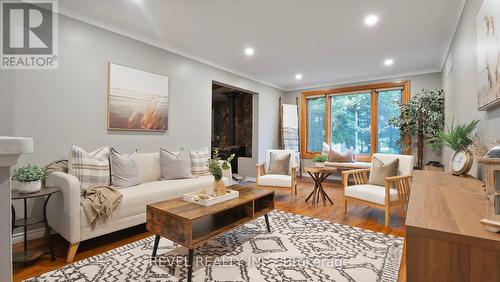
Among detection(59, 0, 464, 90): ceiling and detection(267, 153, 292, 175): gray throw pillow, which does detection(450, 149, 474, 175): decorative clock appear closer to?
detection(59, 0, 464, 90): ceiling

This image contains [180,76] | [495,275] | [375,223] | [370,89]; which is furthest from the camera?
[370,89]

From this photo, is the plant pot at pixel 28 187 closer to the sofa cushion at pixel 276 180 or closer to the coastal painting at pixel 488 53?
the sofa cushion at pixel 276 180

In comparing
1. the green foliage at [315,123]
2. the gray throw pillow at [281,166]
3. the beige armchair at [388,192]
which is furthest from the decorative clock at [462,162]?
the green foliage at [315,123]

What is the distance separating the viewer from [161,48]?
12.2 ft

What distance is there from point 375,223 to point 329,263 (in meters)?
1.34

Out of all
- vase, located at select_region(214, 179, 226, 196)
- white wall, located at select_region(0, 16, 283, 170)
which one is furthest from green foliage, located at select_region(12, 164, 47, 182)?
vase, located at select_region(214, 179, 226, 196)

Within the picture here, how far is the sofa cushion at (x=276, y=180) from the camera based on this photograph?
388 cm

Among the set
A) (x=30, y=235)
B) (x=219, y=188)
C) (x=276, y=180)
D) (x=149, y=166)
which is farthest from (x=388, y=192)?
(x=30, y=235)

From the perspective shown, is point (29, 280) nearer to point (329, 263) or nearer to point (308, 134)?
point (329, 263)

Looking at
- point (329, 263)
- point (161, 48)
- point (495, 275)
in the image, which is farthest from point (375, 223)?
point (161, 48)

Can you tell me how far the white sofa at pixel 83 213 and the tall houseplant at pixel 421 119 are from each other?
14.3 feet

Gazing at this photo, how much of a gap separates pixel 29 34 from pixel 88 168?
1.57 metres

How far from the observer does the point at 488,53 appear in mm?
1661

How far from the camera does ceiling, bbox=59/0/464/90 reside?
8.63ft
